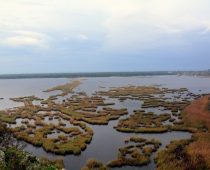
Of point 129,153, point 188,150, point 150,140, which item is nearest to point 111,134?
point 150,140

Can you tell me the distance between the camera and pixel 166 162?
3262cm

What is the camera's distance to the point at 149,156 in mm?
35625

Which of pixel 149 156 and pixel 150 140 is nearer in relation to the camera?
pixel 149 156

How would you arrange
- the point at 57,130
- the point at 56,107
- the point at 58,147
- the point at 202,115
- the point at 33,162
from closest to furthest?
1. the point at 33,162
2. the point at 58,147
3. the point at 57,130
4. the point at 202,115
5. the point at 56,107

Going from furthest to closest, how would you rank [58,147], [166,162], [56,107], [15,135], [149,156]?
[56,107]
[15,135]
[58,147]
[149,156]
[166,162]

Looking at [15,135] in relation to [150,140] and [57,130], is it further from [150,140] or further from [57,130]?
[150,140]

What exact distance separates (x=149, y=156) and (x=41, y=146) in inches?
555

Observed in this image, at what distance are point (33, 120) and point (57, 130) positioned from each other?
11.7m

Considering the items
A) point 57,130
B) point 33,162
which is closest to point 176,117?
point 57,130

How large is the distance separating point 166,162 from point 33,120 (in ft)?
112

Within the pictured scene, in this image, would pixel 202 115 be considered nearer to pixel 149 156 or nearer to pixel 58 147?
pixel 149 156

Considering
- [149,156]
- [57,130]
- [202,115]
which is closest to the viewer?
[149,156]

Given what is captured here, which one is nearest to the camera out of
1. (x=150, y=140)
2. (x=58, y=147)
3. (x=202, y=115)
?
(x=58, y=147)

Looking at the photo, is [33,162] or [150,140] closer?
[33,162]
